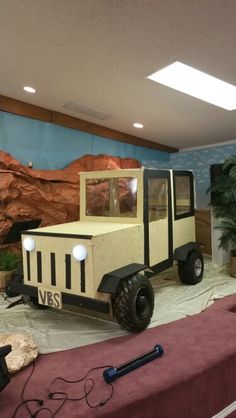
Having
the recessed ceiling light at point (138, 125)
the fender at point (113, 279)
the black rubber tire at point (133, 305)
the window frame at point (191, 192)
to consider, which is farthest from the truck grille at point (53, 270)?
the recessed ceiling light at point (138, 125)

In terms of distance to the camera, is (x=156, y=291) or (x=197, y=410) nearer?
(x=197, y=410)

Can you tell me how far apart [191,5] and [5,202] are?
323cm

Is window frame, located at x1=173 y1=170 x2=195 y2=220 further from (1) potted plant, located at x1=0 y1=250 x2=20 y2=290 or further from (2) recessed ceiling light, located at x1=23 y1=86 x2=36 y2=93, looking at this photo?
(2) recessed ceiling light, located at x1=23 y1=86 x2=36 y2=93

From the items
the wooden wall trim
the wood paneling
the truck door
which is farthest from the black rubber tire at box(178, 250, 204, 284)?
the wooden wall trim

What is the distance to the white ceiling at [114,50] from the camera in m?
2.13

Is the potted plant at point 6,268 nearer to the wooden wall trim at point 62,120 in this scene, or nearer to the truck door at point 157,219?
the truck door at point 157,219

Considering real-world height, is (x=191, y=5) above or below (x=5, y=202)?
above

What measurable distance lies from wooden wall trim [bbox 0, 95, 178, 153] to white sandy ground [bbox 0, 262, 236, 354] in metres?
2.70

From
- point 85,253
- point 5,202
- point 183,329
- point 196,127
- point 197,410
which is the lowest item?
point 197,410

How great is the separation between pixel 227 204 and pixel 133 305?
2592mm

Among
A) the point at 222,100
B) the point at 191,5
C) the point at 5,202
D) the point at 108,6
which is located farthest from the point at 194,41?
the point at 5,202

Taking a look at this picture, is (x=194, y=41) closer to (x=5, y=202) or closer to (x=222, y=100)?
(x=222, y=100)

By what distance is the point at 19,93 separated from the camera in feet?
12.8

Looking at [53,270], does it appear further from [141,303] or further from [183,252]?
[183,252]
